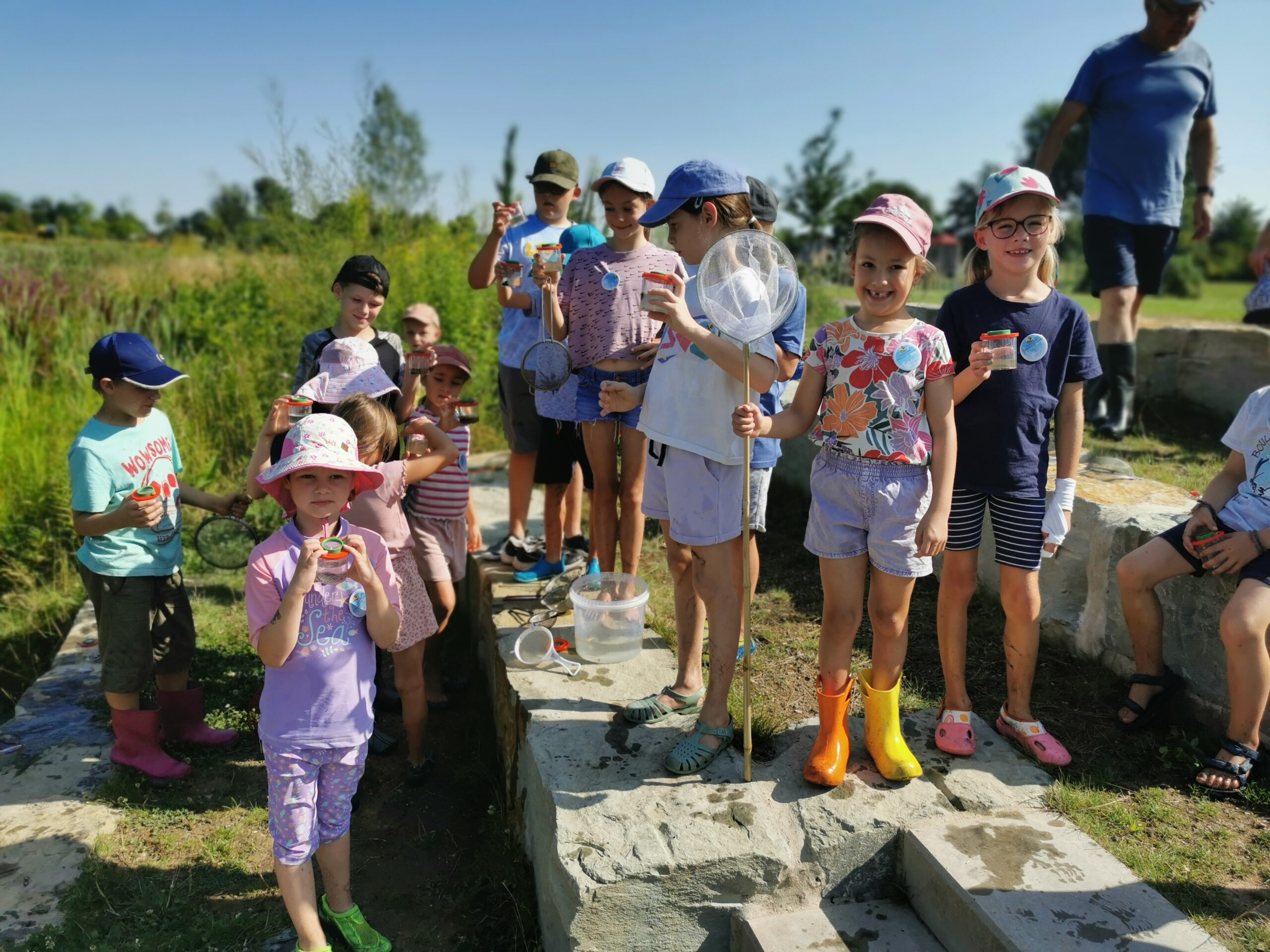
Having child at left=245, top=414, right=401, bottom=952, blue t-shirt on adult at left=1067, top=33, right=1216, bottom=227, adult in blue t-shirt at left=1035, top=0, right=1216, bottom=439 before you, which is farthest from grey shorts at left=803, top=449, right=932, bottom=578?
blue t-shirt on adult at left=1067, top=33, right=1216, bottom=227

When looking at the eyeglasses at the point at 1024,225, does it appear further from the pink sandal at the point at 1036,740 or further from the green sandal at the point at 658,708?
Result: the green sandal at the point at 658,708

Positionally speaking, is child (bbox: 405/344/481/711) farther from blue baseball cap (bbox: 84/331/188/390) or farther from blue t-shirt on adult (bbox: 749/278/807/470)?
blue t-shirt on adult (bbox: 749/278/807/470)

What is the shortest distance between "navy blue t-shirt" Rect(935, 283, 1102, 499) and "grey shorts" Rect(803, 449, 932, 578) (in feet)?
1.11

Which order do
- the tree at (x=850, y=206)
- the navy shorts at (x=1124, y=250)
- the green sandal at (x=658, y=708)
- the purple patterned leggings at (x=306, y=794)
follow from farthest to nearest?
the tree at (x=850, y=206), the navy shorts at (x=1124, y=250), the green sandal at (x=658, y=708), the purple patterned leggings at (x=306, y=794)

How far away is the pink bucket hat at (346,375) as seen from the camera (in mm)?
3514

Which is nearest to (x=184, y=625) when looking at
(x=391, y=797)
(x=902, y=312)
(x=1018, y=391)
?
(x=391, y=797)

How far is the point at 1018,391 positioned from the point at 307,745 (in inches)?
95.6

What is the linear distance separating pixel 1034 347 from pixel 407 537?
2391 millimetres

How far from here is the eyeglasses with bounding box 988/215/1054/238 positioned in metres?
2.81

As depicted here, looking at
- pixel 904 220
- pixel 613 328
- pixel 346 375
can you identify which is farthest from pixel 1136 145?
pixel 346 375

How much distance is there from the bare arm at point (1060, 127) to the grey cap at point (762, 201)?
1911mm

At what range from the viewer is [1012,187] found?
2787mm

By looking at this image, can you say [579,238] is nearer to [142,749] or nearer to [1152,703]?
[142,749]

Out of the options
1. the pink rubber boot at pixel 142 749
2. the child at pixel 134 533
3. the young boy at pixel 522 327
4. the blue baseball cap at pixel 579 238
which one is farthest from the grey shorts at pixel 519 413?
the pink rubber boot at pixel 142 749
